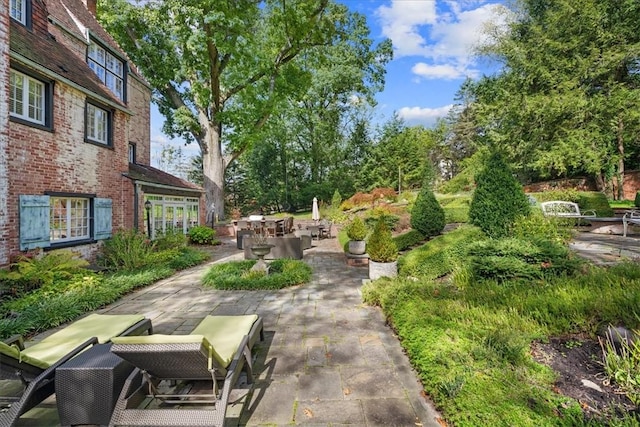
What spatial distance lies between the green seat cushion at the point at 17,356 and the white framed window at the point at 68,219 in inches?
256

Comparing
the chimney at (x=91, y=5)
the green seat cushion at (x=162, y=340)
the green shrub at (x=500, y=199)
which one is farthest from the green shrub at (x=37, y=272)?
the chimney at (x=91, y=5)

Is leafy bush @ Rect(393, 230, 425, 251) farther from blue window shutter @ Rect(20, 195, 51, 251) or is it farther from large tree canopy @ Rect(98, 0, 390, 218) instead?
large tree canopy @ Rect(98, 0, 390, 218)

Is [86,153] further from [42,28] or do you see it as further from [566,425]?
[566,425]

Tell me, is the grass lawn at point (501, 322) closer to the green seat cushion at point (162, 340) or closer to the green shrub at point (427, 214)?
the green seat cushion at point (162, 340)

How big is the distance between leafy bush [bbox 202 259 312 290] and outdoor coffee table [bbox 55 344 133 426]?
4.08 metres

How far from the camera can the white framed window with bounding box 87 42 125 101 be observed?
1062 centimetres

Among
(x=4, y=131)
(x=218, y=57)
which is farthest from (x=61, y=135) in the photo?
(x=218, y=57)

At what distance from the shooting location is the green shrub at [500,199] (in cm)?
623

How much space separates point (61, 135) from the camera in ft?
25.1

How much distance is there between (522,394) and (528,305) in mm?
1743

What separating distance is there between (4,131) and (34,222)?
6.46 feet

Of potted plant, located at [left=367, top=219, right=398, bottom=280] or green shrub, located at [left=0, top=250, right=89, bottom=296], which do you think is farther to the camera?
potted plant, located at [left=367, top=219, right=398, bottom=280]

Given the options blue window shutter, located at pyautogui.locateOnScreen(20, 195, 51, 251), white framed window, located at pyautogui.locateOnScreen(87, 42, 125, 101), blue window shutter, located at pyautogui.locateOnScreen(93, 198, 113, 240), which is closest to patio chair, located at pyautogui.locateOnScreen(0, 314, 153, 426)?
blue window shutter, located at pyautogui.locateOnScreen(20, 195, 51, 251)

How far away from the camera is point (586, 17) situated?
57.1 ft
